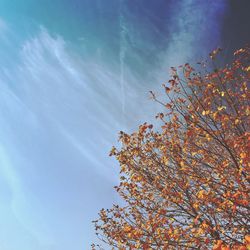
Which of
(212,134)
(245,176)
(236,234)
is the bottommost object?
(236,234)

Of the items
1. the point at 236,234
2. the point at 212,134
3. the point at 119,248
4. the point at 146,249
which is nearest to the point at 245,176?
the point at 212,134

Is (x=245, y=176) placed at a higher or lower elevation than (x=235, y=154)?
lower

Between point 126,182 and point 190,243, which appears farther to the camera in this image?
point 126,182

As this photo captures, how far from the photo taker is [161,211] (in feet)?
42.3

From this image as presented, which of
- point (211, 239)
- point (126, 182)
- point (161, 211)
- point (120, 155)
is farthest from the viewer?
point (126, 182)

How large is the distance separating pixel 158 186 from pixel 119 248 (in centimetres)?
365

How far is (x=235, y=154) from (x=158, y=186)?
144 inches

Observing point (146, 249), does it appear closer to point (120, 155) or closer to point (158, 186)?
point (158, 186)

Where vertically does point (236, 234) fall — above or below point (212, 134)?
below

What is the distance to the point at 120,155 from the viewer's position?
14688 millimetres

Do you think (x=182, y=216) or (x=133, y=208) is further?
(x=133, y=208)

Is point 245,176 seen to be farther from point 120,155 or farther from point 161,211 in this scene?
point 120,155

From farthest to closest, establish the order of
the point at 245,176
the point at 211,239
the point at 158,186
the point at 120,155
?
1. the point at 120,155
2. the point at 158,186
3. the point at 211,239
4. the point at 245,176

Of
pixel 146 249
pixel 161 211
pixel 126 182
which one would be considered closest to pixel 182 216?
pixel 161 211
